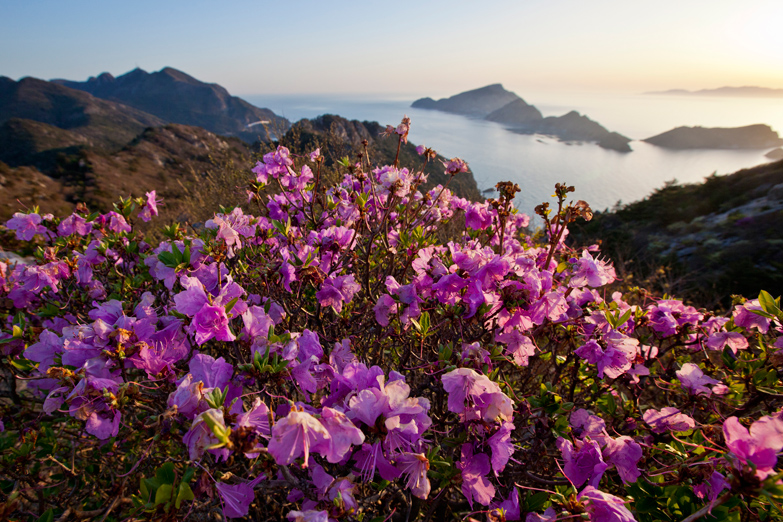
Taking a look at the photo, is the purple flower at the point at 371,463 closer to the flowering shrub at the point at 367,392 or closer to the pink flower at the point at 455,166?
the flowering shrub at the point at 367,392

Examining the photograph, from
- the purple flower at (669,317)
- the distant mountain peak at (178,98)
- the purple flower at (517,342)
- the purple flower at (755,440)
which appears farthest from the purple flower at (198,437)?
the distant mountain peak at (178,98)

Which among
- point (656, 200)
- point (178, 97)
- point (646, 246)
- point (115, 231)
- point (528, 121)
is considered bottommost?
point (646, 246)

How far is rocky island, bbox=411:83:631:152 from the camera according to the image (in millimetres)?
46125

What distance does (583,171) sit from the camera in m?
17.7

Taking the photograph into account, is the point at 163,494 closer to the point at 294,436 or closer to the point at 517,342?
the point at 294,436

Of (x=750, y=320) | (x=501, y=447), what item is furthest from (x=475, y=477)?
(x=750, y=320)

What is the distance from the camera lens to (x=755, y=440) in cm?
95

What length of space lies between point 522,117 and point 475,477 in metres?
92.9

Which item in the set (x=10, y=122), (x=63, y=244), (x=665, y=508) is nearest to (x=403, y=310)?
(x=665, y=508)

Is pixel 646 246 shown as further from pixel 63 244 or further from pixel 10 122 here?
pixel 10 122

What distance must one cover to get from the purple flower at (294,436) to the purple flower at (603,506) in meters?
0.86

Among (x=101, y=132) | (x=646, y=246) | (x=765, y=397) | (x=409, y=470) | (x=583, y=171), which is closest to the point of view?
(x=409, y=470)

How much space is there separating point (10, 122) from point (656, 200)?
391 feet

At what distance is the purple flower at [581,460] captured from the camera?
139 cm
